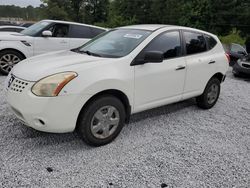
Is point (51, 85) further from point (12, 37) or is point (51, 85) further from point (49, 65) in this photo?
point (12, 37)

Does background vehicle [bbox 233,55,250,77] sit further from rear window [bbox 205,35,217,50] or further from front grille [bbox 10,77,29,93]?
front grille [bbox 10,77,29,93]

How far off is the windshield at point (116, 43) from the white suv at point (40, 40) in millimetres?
3298

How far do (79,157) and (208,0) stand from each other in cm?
3001

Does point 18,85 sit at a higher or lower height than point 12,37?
lower

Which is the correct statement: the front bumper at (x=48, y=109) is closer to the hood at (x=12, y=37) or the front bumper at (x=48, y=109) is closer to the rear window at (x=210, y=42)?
the rear window at (x=210, y=42)

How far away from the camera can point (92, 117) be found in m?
3.37

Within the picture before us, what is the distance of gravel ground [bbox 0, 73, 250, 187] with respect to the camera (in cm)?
290

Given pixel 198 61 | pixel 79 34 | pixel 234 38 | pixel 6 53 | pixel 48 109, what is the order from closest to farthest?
pixel 48 109
pixel 198 61
pixel 6 53
pixel 79 34
pixel 234 38

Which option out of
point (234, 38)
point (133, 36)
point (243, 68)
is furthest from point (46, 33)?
point (234, 38)

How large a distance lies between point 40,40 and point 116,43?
12.8 ft

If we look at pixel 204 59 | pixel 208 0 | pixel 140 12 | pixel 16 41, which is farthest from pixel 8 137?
pixel 140 12

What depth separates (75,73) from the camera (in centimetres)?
322

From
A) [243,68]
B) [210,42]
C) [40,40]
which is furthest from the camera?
[243,68]

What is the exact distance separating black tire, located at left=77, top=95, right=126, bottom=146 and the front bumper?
102 millimetres
